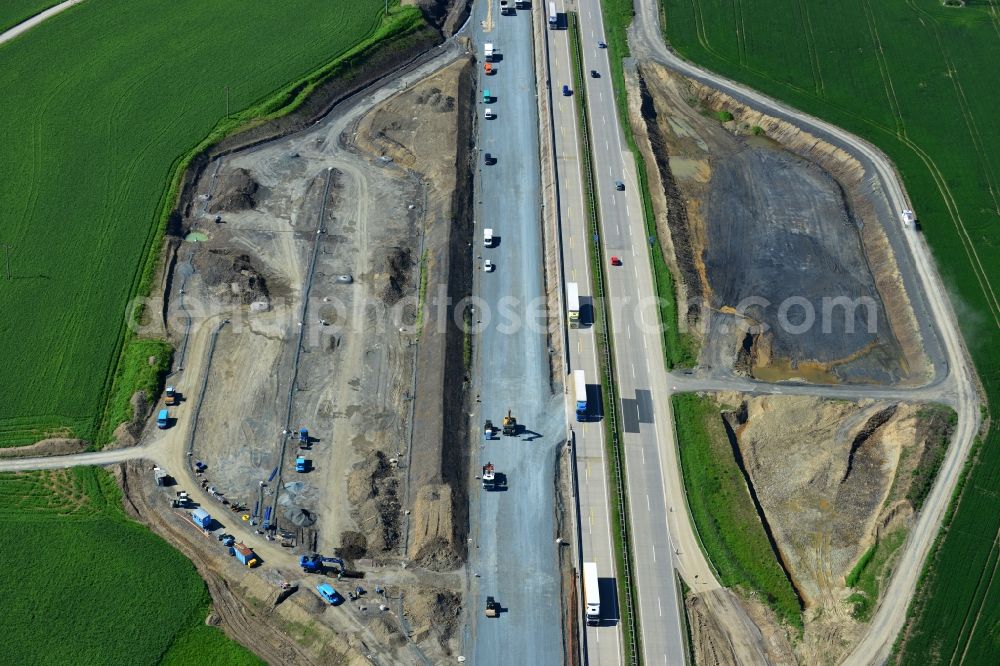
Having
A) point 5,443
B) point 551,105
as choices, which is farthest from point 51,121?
point 551,105

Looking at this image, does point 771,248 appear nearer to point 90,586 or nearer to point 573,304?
point 573,304

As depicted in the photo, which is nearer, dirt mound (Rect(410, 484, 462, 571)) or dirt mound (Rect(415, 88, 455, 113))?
dirt mound (Rect(410, 484, 462, 571))

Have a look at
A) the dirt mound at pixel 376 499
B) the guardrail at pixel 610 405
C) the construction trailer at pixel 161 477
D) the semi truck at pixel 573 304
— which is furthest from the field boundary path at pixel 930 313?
the construction trailer at pixel 161 477

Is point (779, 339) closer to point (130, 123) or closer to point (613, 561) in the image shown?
point (613, 561)

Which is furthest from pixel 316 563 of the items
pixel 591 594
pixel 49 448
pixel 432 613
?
pixel 49 448

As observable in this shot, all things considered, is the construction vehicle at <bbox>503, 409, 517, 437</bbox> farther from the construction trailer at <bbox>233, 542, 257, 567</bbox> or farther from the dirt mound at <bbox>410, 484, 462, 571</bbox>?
the construction trailer at <bbox>233, 542, 257, 567</bbox>

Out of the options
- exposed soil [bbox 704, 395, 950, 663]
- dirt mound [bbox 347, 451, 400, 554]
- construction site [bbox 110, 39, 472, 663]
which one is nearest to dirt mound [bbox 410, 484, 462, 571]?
construction site [bbox 110, 39, 472, 663]

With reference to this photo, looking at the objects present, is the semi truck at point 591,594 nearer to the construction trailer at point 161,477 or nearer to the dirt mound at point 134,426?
the construction trailer at point 161,477
